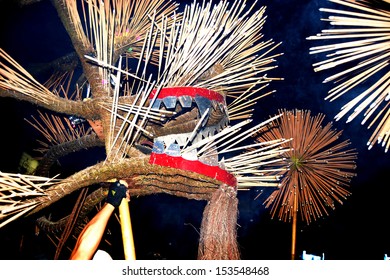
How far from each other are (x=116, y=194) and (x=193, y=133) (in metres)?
0.59

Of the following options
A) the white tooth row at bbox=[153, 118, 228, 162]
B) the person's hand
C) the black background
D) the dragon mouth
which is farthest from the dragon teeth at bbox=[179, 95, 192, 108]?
the black background

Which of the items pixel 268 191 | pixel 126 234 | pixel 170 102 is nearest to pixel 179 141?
pixel 170 102

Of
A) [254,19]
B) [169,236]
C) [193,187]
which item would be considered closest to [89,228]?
[193,187]

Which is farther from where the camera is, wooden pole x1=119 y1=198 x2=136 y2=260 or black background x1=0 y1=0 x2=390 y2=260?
black background x1=0 y1=0 x2=390 y2=260

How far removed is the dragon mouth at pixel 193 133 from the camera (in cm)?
174

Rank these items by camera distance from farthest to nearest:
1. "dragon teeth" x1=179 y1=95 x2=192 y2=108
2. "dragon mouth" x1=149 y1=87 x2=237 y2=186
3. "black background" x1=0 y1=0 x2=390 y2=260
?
"black background" x1=0 y1=0 x2=390 y2=260 < "dragon teeth" x1=179 y1=95 x2=192 y2=108 < "dragon mouth" x1=149 y1=87 x2=237 y2=186

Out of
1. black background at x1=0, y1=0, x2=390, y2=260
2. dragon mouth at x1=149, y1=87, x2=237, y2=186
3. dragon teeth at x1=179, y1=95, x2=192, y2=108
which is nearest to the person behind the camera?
dragon mouth at x1=149, y1=87, x2=237, y2=186

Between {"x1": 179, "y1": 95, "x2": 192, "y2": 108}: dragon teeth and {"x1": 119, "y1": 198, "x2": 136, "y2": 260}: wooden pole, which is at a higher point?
{"x1": 179, "y1": 95, "x2": 192, "y2": 108}: dragon teeth

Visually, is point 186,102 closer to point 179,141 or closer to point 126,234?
point 179,141

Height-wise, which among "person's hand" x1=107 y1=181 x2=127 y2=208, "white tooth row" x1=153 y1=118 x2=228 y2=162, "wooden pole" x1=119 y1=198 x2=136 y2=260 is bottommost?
"wooden pole" x1=119 y1=198 x2=136 y2=260

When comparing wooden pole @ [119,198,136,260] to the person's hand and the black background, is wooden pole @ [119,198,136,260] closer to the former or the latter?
the person's hand

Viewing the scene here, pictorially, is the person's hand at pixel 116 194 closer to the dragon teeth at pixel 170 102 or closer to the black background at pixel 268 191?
the dragon teeth at pixel 170 102

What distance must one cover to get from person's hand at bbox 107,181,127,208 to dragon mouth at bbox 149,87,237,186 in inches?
10.3

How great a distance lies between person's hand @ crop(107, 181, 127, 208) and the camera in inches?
73.4
